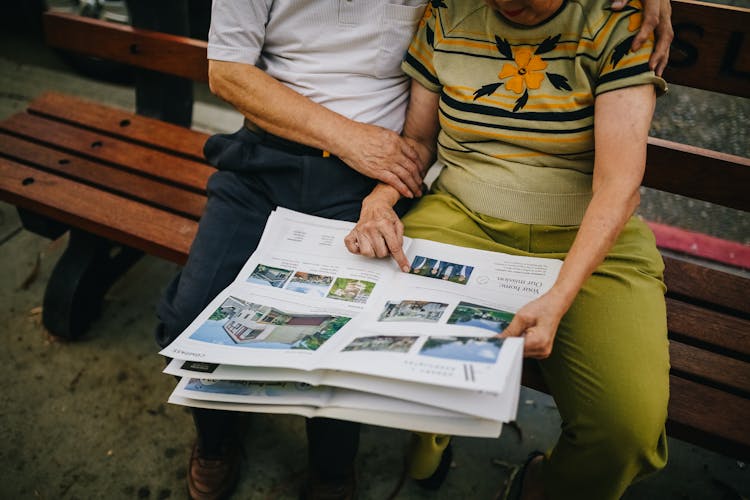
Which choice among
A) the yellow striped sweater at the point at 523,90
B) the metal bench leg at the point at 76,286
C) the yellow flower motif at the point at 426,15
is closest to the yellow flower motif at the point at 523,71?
the yellow striped sweater at the point at 523,90

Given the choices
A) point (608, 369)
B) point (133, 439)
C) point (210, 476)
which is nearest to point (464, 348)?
point (608, 369)

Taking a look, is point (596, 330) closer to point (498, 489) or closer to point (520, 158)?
point (520, 158)

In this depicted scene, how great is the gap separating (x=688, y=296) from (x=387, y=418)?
108 cm

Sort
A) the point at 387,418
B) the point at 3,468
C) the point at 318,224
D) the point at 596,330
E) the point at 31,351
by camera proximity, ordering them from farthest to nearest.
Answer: the point at 31,351 → the point at 3,468 → the point at 318,224 → the point at 596,330 → the point at 387,418

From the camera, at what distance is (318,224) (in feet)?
5.37

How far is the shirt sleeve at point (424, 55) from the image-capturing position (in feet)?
5.20

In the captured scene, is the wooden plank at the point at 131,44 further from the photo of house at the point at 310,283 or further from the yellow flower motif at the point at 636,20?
the yellow flower motif at the point at 636,20

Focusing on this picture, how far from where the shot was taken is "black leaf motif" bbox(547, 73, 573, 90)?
4.61 feet

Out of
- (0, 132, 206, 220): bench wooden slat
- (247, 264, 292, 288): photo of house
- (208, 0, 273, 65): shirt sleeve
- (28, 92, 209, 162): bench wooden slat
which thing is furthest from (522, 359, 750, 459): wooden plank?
(28, 92, 209, 162): bench wooden slat

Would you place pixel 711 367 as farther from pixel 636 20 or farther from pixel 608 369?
pixel 636 20

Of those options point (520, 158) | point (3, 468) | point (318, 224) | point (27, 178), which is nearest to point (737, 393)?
point (520, 158)

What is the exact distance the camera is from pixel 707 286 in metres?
1.69

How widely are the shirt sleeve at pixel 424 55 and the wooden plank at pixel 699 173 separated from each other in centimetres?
73

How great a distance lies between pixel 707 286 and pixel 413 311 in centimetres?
98
